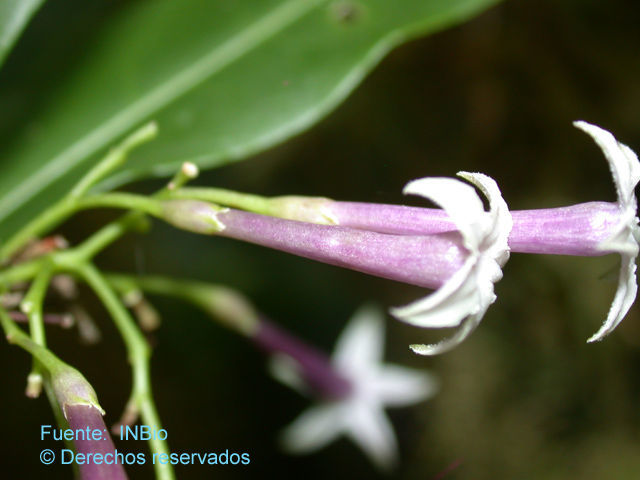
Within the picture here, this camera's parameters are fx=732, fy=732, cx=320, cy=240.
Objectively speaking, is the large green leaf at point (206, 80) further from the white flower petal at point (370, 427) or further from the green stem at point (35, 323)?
the white flower petal at point (370, 427)

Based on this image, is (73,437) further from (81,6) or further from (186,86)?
(81,6)

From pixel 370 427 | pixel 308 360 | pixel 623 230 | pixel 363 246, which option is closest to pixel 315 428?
pixel 370 427

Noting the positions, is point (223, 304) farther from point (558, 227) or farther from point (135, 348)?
point (558, 227)

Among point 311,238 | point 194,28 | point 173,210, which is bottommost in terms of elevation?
point 311,238

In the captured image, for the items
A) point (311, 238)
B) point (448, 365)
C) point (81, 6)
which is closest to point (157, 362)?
point (448, 365)

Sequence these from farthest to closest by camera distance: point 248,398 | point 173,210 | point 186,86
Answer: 1. point 248,398
2. point 186,86
3. point 173,210

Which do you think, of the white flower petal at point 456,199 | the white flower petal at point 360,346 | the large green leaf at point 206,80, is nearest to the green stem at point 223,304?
the large green leaf at point 206,80

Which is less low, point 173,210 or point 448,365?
point 448,365
